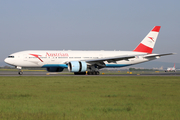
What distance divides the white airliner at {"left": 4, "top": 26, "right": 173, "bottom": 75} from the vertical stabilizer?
1.83m

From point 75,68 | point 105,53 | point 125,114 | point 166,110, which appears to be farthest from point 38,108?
point 105,53

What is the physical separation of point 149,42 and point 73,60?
16.1 meters

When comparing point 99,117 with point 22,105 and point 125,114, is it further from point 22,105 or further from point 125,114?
point 22,105

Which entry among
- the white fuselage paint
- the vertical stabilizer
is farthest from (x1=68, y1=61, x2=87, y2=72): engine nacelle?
the vertical stabilizer

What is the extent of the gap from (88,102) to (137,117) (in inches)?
137

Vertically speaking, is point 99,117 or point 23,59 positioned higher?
point 23,59

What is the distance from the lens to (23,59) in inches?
1612

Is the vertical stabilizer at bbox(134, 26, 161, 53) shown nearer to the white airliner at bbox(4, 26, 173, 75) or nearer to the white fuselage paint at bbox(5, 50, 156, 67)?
the white airliner at bbox(4, 26, 173, 75)

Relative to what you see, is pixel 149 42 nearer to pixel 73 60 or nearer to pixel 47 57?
pixel 73 60

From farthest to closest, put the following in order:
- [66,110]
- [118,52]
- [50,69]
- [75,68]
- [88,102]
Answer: [118,52] → [50,69] → [75,68] → [88,102] → [66,110]

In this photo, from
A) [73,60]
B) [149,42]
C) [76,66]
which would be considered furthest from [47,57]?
[149,42]

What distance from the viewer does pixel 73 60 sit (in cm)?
4341

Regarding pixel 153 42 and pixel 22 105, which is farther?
pixel 153 42

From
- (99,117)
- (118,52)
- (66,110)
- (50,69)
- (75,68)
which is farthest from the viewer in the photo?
(118,52)
